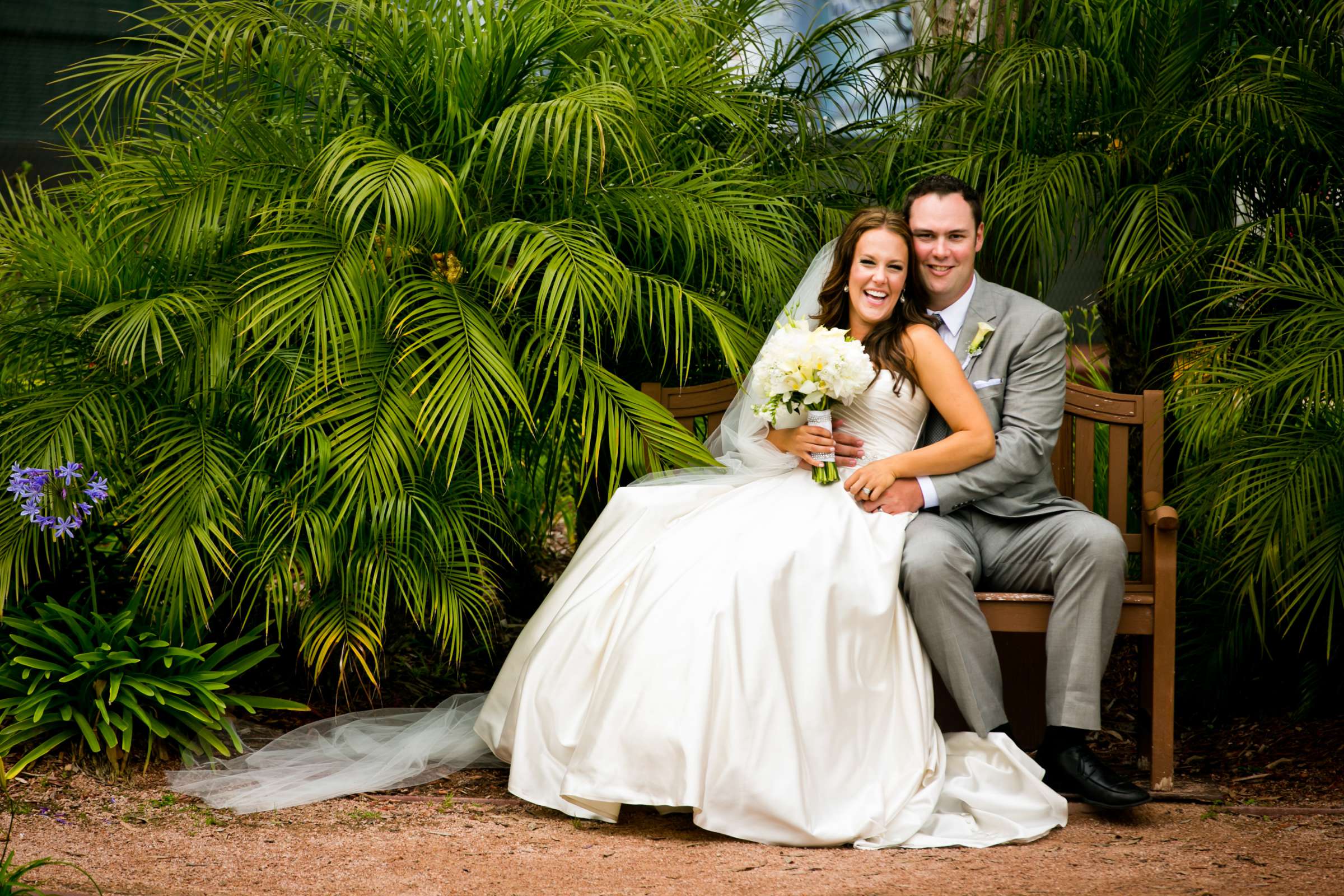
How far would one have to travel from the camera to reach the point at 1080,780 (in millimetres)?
3160

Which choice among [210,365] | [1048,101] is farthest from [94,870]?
[1048,101]

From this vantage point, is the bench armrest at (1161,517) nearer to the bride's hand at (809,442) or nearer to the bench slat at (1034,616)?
the bench slat at (1034,616)

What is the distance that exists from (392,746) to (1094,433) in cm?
231

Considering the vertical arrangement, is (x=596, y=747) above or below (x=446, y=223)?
below

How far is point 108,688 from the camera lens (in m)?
3.38

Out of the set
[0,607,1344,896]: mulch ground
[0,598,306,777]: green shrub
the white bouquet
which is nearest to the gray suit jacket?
the white bouquet

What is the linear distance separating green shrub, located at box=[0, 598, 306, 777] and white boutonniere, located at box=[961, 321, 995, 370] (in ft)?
7.18

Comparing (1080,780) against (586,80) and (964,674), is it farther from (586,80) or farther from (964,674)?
(586,80)

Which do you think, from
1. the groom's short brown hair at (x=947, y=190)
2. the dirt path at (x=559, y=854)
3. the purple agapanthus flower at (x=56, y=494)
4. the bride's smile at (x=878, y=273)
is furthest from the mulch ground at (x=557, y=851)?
the groom's short brown hair at (x=947, y=190)

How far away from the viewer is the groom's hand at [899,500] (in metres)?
3.46

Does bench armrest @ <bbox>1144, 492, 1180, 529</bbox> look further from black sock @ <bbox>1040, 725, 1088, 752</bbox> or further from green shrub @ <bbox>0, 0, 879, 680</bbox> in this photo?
green shrub @ <bbox>0, 0, 879, 680</bbox>

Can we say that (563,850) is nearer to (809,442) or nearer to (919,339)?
(809,442)

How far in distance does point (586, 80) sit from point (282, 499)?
5.13ft

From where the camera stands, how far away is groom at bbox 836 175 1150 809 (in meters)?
3.20
